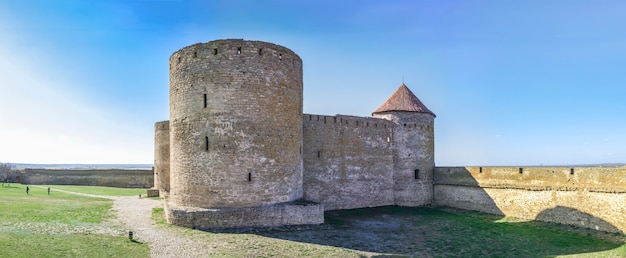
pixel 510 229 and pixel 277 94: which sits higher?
pixel 277 94

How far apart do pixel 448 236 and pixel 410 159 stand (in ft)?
28.2

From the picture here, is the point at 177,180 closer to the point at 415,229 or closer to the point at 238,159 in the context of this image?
the point at 238,159

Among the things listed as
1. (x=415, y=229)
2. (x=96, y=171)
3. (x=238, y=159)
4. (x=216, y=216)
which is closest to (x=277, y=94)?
(x=238, y=159)

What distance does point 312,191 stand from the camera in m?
20.2

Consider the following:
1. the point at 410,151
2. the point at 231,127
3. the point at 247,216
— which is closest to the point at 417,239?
the point at 247,216

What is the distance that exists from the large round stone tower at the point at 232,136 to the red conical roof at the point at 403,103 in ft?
31.1

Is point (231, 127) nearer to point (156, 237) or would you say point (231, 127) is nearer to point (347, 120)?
point (156, 237)

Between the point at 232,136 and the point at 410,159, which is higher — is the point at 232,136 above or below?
above

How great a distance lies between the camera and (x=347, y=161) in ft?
70.3

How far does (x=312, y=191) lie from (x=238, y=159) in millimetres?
5858

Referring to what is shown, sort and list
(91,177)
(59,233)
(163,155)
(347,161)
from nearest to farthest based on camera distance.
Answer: (59,233), (347,161), (163,155), (91,177)

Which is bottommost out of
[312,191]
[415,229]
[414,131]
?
[415,229]

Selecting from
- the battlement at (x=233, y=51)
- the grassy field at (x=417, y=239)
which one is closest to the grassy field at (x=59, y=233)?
the grassy field at (x=417, y=239)

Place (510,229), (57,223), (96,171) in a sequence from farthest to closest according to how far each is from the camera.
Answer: (96,171), (510,229), (57,223)
